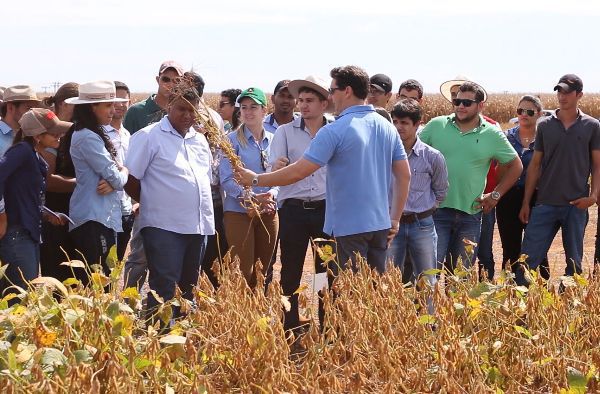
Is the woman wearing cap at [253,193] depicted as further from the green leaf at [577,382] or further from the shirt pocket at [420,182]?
the green leaf at [577,382]

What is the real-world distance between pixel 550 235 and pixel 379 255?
2537mm

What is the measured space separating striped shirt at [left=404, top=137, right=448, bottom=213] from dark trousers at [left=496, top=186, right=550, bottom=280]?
1.77 m

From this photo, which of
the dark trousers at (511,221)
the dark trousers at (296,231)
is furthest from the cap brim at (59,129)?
the dark trousers at (511,221)

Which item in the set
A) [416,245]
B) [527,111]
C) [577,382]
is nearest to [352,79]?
[416,245]

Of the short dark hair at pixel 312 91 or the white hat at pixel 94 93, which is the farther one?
the short dark hair at pixel 312 91

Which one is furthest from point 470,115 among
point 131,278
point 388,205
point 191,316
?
point 191,316

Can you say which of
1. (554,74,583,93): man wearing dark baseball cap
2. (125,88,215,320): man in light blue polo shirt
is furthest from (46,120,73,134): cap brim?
(554,74,583,93): man wearing dark baseball cap

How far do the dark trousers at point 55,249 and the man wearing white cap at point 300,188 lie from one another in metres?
1.35

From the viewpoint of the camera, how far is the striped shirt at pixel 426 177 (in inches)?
271

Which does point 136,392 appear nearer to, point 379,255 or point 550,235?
point 379,255

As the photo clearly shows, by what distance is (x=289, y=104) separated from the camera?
25.4 feet

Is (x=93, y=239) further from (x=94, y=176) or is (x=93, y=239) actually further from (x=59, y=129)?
(x=59, y=129)

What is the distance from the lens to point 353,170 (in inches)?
228

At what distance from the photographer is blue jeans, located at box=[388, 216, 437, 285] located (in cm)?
682
